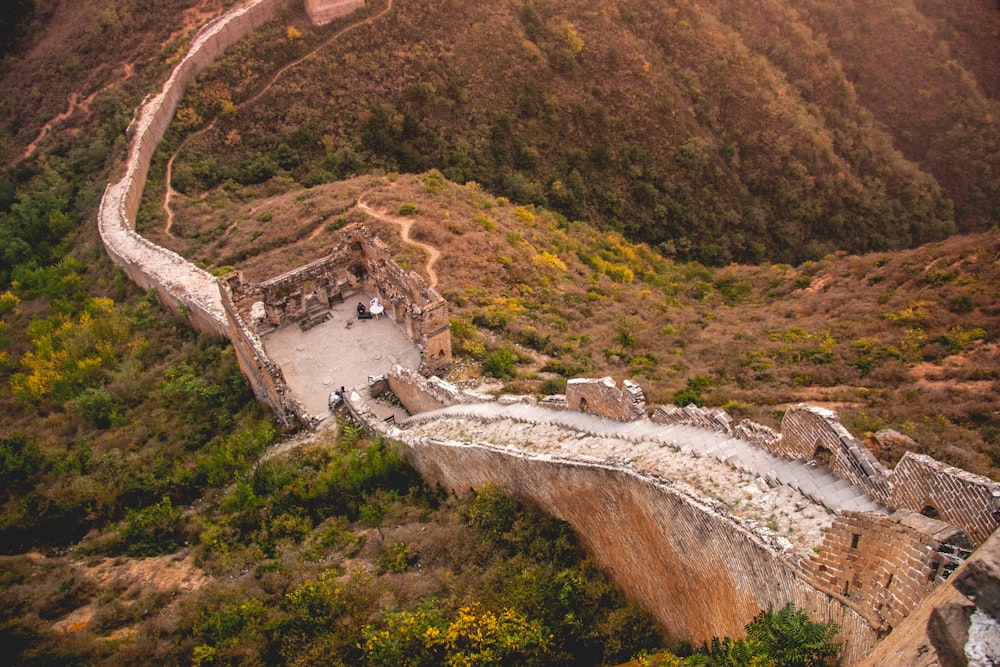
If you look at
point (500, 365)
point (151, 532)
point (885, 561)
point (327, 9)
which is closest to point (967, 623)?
point (885, 561)

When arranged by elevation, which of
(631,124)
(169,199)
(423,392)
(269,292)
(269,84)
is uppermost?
(269,84)

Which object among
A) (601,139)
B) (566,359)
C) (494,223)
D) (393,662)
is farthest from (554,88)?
(393,662)

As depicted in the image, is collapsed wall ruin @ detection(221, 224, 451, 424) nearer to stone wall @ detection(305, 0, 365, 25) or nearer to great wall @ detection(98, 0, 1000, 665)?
great wall @ detection(98, 0, 1000, 665)

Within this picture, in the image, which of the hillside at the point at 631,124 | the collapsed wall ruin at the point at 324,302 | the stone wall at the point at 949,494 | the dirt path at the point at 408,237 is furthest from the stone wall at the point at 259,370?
the hillside at the point at 631,124

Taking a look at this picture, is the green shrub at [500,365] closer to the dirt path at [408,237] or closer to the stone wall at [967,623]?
the dirt path at [408,237]

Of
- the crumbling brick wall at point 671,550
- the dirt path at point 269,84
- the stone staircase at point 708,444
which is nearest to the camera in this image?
the crumbling brick wall at point 671,550

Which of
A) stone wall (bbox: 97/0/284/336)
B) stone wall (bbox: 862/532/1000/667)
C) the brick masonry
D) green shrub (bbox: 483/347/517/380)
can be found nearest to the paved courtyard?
the brick masonry

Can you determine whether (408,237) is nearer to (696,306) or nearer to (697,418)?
(696,306)
